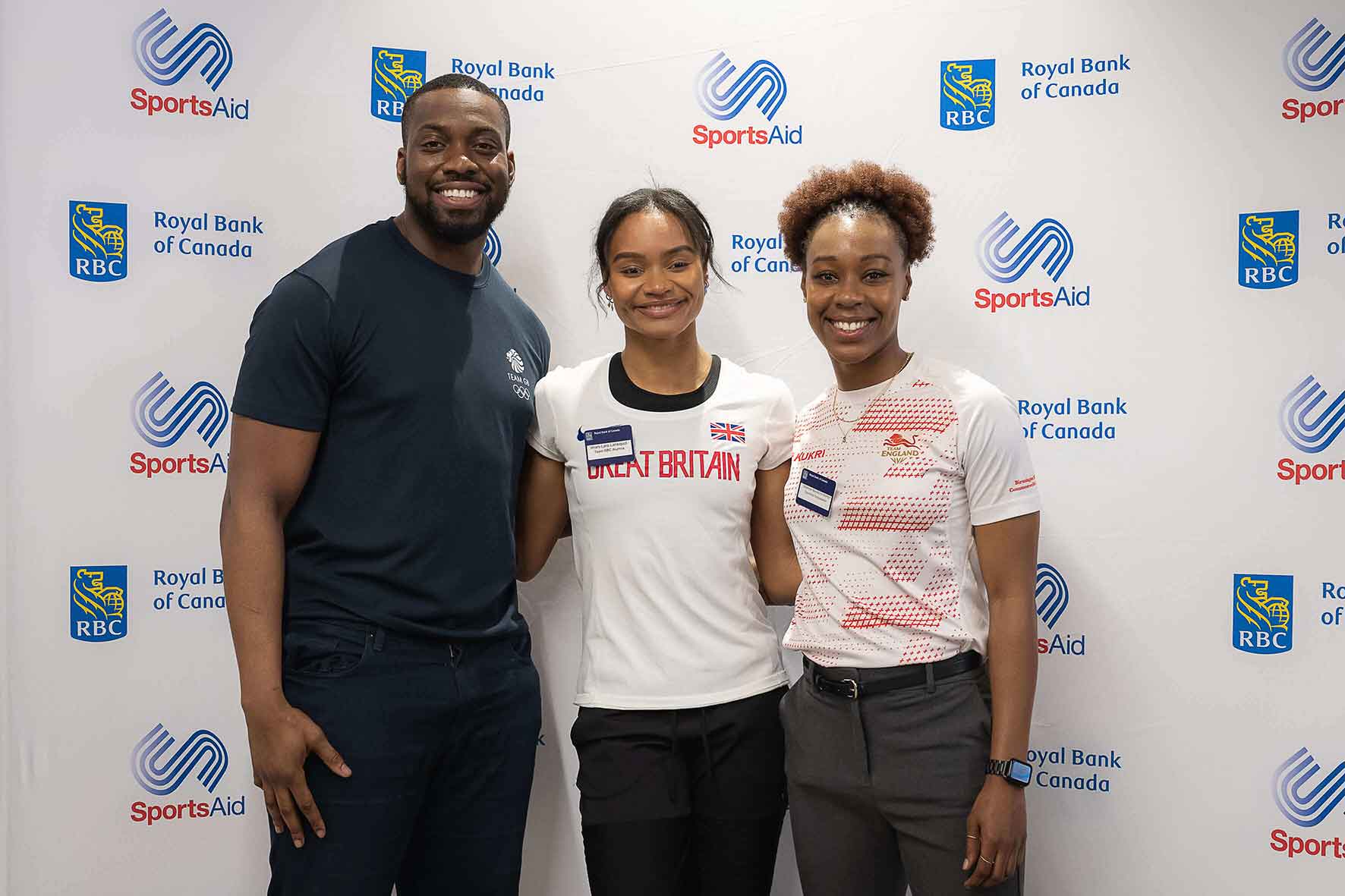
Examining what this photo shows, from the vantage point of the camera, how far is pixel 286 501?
173 cm

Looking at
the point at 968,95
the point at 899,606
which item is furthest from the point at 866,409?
the point at 968,95

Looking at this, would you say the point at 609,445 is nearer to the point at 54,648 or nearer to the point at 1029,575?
the point at 1029,575

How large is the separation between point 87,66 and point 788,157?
156cm

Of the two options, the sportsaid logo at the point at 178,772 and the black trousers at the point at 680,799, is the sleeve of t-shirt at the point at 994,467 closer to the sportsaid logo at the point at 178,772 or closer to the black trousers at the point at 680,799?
the black trousers at the point at 680,799

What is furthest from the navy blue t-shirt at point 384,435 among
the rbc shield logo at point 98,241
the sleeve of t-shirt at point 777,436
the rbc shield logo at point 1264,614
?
the rbc shield logo at point 1264,614

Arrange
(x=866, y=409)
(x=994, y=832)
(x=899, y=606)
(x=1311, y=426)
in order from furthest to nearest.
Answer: (x=1311, y=426), (x=866, y=409), (x=899, y=606), (x=994, y=832)

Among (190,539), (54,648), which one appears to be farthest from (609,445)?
(54,648)

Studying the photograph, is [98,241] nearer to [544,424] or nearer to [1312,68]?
[544,424]

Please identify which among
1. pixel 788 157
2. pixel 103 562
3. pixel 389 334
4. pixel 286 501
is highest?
pixel 788 157

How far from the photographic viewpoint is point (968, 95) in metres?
2.30

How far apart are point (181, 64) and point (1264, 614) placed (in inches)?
105

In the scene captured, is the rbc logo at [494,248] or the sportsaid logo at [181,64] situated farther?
the rbc logo at [494,248]

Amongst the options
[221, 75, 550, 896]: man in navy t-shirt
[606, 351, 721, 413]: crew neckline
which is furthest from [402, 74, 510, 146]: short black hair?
[606, 351, 721, 413]: crew neckline

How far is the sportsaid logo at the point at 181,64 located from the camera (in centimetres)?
224
